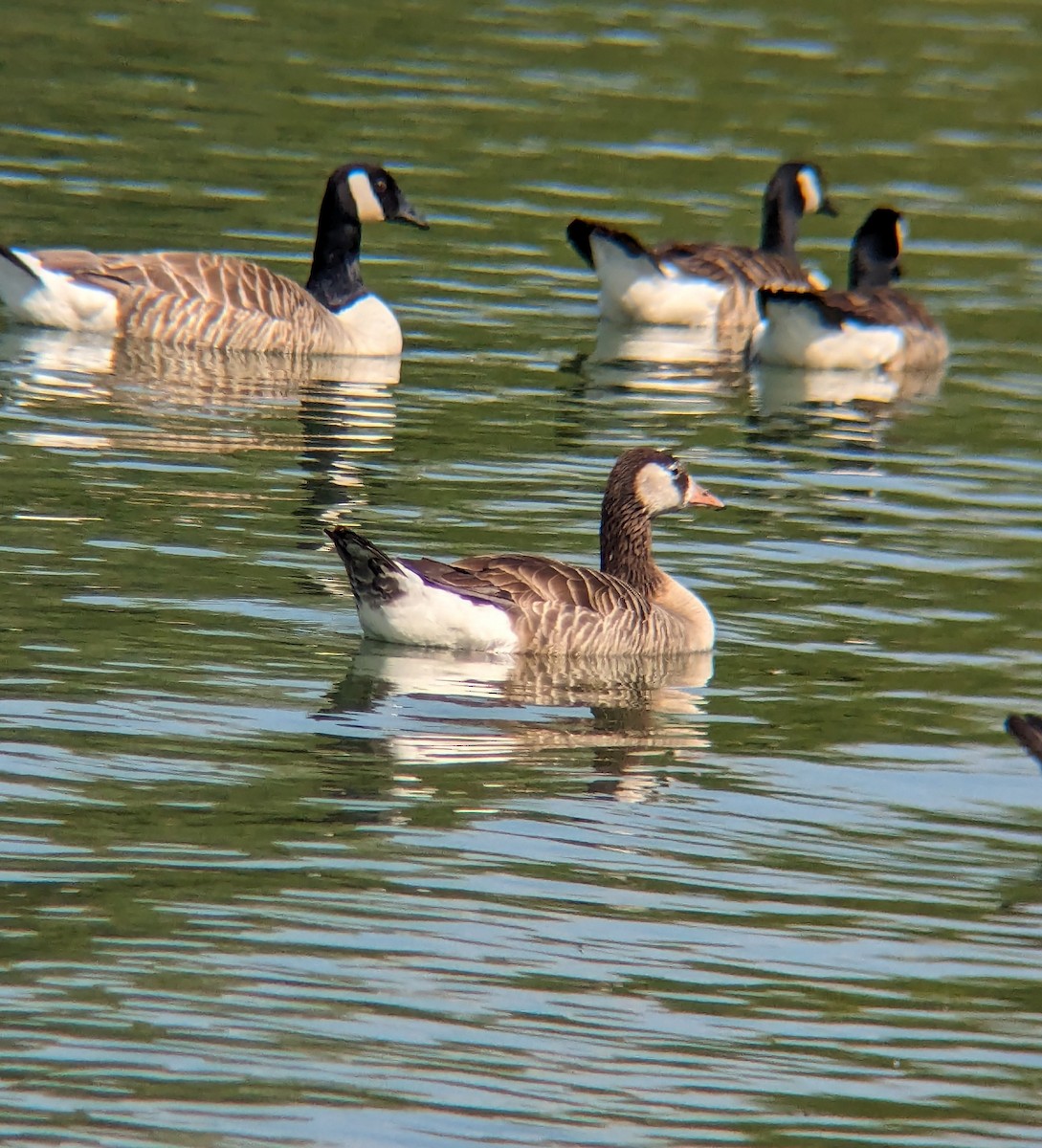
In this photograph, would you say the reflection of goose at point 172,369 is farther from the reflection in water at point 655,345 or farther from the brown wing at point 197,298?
the reflection in water at point 655,345

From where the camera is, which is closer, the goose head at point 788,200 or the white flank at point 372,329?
the white flank at point 372,329

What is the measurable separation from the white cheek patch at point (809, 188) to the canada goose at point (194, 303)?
4.70 meters

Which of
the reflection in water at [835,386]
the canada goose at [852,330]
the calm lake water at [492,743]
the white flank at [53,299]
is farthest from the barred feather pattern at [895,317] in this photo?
the white flank at [53,299]

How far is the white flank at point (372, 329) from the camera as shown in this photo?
17562 millimetres

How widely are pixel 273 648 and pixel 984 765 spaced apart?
2.90m

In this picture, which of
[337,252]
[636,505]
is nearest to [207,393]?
[337,252]

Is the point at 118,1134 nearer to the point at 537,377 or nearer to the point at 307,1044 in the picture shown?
the point at 307,1044

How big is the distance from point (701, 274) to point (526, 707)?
10.7m

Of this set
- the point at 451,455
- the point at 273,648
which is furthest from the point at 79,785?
the point at 451,455

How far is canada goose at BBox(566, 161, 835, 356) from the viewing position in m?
19.2

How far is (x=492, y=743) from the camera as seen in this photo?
891 centimetres

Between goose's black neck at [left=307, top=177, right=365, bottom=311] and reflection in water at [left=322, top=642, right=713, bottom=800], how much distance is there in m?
8.00

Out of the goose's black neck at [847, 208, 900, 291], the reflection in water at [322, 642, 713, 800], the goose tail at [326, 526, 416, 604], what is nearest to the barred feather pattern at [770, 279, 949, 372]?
the goose's black neck at [847, 208, 900, 291]

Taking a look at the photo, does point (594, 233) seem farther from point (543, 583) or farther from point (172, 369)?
point (543, 583)
